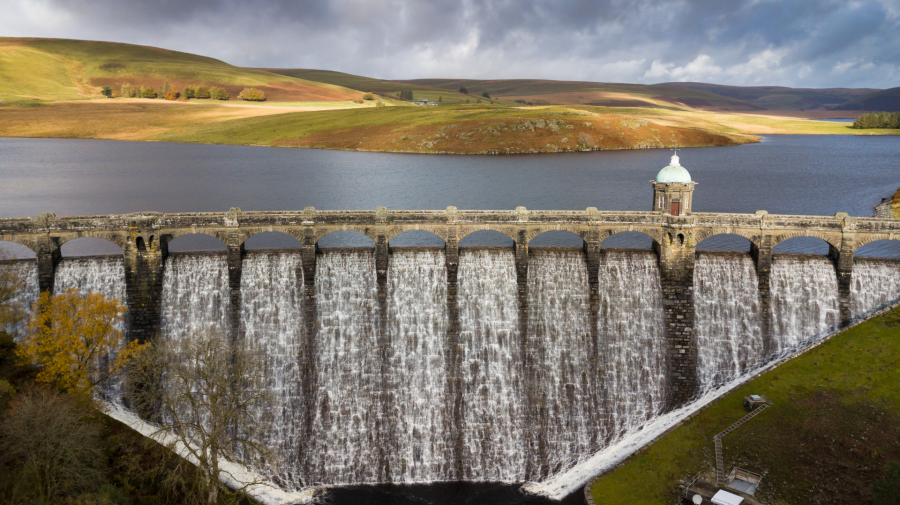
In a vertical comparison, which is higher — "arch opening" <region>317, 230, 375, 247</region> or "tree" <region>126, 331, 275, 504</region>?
"arch opening" <region>317, 230, 375, 247</region>

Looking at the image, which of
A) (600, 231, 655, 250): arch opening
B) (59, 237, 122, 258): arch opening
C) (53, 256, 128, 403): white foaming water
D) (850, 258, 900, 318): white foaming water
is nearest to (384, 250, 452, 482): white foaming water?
(53, 256, 128, 403): white foaming water

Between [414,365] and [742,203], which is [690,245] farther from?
[742,203]

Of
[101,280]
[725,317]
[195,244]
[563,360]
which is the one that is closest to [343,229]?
[101,280]


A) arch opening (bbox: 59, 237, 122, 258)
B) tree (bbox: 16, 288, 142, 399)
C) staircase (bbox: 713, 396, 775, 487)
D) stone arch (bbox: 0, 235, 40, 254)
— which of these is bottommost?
staircase (bbox: 713, 396, 775, 487)

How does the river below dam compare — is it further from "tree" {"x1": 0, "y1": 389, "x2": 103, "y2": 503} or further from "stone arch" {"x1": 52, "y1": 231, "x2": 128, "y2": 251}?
"tree" {"x1": 0, "y1": 389, "x2": 103, "y2": 503}

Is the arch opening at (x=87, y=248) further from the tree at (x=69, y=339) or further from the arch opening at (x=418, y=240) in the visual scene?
the arch opening at (x=418, y=240)

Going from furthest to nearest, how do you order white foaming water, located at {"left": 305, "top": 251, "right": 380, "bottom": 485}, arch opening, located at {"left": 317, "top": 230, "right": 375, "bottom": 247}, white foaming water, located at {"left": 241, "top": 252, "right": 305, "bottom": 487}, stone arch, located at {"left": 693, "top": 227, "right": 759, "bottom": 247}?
arch opening, located at {"left": 317, "top": 230, "right": 375, "bottom": 247}, stone arch, located at {"left": 693, "top": 227, "right": 759, "bottom": 247}, white foaming water, located at {"left": 241, "top": 252, "right": 305, "bottom": 487}, white foaming water, located at {"left": 305, "top": 251, "right": 380, "bottom": 485}

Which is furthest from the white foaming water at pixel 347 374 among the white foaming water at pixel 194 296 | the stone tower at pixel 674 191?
the stone tower at pixel 674 191

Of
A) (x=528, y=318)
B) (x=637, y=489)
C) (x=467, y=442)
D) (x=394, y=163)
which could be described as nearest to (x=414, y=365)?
(x=467, y=442)
